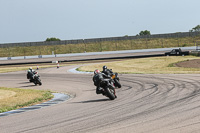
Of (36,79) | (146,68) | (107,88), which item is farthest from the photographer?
(146,68)

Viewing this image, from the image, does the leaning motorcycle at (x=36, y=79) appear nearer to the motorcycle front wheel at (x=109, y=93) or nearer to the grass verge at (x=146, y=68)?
the grass verge at (x=146, y=68)

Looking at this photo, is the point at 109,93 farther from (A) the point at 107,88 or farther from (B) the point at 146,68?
(B) the point at 146,68

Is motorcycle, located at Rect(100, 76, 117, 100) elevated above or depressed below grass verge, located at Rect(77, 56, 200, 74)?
above

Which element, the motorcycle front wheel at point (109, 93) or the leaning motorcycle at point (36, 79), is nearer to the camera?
the motorcycle front wheel at point (109, 93)

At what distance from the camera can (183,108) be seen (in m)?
9.96

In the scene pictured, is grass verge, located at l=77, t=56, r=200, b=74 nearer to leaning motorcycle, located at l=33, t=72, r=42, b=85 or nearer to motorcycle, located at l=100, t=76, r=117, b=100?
leaning motorcycle, located at l=33, t=72, r=42, b=85

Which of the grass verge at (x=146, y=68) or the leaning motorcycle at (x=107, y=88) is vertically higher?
the leaning motorcycle at (x=107, y=88)

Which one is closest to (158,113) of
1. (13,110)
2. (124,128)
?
(124,128)

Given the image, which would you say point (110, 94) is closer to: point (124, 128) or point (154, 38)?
point (124, 128)

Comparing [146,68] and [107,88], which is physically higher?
[107,88]

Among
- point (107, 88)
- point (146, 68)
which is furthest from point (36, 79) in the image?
point (146, 68)

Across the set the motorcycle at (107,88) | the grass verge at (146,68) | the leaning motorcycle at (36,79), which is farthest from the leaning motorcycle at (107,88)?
the grass verge at (146,68)

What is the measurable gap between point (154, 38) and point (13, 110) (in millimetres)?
83484

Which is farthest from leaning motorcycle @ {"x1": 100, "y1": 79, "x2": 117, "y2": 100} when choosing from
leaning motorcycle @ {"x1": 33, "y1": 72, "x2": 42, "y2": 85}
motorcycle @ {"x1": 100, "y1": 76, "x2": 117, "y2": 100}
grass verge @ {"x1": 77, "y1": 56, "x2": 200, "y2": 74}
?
grass verge @ {"x1": 77, "y1": 56, "x2": 200, "y2": 74}
